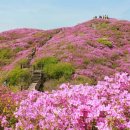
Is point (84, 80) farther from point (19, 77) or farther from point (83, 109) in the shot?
point (83, 109)

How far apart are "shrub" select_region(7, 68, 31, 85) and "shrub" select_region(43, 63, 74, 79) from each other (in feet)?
4.42

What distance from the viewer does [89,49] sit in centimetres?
3831

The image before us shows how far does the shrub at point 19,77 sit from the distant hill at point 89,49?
3347 millimetres

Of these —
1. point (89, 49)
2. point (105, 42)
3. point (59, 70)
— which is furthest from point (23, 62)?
point (105, 42)

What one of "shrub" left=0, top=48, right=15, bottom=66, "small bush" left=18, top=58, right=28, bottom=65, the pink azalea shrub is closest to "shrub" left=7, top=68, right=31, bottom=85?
"small bush" left=18, top=58, right=28, bottom=65

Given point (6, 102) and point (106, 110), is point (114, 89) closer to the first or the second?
point (106, 110)

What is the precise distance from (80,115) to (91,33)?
1557 inches

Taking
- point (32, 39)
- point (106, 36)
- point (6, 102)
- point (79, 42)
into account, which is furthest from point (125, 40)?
point (6, 102)

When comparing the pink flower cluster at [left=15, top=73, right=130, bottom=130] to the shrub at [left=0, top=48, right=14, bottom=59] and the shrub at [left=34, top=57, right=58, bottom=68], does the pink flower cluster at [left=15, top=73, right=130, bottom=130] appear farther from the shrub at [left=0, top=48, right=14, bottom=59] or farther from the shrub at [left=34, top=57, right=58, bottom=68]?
the shrub at [left=0, top=48, right=14, bottom=59]

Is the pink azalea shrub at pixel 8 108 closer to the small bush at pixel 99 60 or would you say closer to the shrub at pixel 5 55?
the small bush at pixel 99 60


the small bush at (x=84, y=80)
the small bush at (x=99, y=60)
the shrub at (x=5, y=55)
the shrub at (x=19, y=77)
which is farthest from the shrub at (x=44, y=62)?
the shrub at (x=5, y=55)

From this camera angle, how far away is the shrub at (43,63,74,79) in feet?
99.9

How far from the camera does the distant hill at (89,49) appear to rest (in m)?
33.4

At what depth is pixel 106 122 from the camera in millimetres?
7855
